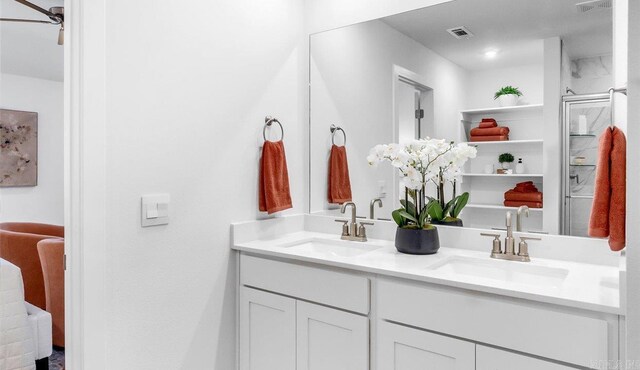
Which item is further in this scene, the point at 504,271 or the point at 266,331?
the point at 266,331

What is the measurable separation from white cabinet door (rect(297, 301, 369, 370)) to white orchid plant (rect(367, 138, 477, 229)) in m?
0.47

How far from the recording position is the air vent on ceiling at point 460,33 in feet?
5.87

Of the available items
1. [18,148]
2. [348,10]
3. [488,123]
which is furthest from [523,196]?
[18,148]

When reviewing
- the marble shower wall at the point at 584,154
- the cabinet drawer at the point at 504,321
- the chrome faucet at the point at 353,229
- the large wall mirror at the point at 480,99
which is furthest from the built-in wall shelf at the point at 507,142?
the cabinet drawer at the point at 504,321

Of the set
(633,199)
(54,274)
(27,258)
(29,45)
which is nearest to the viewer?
(633,199)

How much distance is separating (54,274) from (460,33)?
2643mm

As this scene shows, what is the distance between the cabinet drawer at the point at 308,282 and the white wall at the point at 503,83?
908 millimetres

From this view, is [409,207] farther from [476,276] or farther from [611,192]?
[611,192]

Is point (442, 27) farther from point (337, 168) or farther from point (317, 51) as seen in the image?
point (337, 168)

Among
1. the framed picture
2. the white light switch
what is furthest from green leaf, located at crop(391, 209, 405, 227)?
the framed picture

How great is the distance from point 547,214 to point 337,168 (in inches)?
39.1

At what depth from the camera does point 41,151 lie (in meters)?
4.54

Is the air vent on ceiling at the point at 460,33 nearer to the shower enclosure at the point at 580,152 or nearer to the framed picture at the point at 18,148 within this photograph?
the shower enclosure at the point at 580,152

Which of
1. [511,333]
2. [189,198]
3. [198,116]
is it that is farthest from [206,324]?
[511,333]
